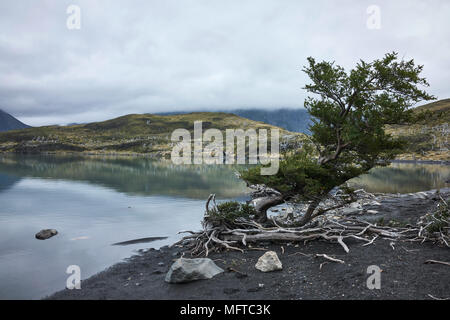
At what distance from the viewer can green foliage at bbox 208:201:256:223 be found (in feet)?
59.9

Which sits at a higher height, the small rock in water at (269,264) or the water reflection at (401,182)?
the small rock in water at (269,264)

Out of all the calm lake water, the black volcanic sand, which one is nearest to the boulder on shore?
the black volcanic sand

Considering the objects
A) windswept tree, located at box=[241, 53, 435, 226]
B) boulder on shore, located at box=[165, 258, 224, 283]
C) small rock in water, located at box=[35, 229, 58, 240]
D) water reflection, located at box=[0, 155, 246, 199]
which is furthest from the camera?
water reflection, located at box=[0, 155, 246, 199]

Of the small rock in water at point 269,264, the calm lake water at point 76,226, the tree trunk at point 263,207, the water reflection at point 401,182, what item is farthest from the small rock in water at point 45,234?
the water reflection at point 401,182

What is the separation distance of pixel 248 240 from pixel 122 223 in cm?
1711

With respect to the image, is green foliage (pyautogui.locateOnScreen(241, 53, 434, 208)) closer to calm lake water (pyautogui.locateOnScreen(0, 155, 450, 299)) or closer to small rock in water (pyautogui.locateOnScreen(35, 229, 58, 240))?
calm lake water (pyautogui.locateOnScreen(0, 155, 450, 299))

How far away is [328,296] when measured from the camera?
10539 millimetres

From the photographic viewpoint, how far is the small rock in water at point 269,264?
13562 mm

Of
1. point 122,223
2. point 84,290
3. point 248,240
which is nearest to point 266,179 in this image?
point 248,240

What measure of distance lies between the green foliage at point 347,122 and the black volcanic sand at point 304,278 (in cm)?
371

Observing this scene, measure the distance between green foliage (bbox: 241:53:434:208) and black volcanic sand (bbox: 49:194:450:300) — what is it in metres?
3.71

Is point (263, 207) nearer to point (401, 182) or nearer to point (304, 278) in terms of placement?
point (304, 278)

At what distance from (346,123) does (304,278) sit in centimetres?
873

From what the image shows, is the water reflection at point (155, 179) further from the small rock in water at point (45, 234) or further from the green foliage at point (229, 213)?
the small rock in water at point (45, 234)
